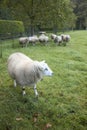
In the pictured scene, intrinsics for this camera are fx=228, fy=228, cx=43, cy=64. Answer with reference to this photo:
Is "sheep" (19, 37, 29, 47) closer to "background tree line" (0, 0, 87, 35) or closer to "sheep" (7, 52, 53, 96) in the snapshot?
"background tree line" (0, 0, 87, 35)

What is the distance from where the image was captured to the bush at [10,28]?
63.8ft

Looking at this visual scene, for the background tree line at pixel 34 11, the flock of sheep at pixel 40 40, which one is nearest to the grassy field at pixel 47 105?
the flock of sheep at pixel 40 40

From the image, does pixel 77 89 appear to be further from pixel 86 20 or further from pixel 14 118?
pixel 86 20

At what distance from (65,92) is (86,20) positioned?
46.6 metres

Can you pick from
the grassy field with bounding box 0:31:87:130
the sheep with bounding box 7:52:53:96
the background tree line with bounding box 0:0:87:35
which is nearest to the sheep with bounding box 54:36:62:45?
the background tree line with bounding box 0:0:87:35

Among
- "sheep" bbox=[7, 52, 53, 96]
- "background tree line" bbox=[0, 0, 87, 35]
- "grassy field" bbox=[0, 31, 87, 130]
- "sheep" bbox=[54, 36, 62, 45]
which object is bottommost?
"grassy field" bbox=[0, 31, 87, 130]

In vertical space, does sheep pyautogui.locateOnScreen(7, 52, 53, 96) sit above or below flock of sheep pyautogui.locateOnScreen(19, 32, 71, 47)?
A: above

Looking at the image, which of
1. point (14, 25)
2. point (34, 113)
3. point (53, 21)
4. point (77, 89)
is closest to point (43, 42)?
point (14, 25)

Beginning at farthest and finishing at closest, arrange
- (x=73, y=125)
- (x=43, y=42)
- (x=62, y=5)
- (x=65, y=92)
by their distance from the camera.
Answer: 1. (x=62, y=5)
2. (x=43, y=42)
3. (x=65, y=92)
4. (x=73, y=125)

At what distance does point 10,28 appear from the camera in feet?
66.9

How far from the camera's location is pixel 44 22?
79.3ft

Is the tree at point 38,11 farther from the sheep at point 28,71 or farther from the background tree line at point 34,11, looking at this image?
the sheep at point 28,71

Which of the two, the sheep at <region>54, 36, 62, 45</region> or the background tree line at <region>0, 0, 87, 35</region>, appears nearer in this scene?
the sheep at <region>54, 36, 62, 45</region>

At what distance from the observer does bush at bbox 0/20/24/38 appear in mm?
19453
